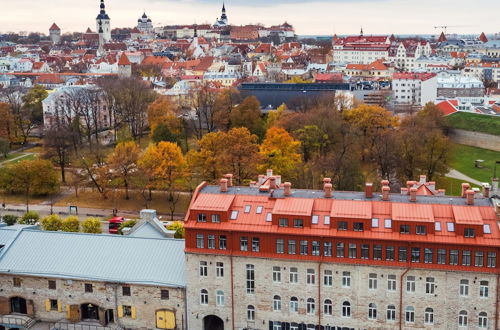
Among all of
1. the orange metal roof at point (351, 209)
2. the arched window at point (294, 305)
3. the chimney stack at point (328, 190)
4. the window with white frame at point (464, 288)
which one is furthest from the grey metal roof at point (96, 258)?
the window with white frame at point (464, 288)

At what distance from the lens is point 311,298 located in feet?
102

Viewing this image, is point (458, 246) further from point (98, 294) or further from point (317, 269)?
point (98, 294)

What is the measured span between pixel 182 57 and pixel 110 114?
10737cm

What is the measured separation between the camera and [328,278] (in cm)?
3056

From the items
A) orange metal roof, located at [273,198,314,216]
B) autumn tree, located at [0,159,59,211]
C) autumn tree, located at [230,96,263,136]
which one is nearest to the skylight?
orange metal roof, located at [273,198,314,216]

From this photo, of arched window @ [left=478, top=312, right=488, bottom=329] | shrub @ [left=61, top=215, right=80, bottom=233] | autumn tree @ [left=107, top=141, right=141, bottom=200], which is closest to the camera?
arched window @ [left=478, top=312, right=488, bottom=329]

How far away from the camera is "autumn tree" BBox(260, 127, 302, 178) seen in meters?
56.6

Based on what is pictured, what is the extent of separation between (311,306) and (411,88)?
88.4 m

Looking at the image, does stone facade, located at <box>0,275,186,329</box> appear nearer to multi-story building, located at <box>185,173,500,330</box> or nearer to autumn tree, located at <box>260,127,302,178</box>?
multi-story building, located at <box>185,173,500,330</box>

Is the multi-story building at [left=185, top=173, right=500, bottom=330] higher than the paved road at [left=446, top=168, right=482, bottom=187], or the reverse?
the multi-story building at [left=185, top=173, right=500, bottom=330]

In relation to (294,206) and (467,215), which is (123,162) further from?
(467,215)

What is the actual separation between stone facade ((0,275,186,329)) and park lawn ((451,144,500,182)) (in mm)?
39767

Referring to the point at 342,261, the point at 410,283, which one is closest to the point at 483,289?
the point at 410,283

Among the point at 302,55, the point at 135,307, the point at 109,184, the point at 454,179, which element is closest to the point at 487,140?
the point at 454,179
